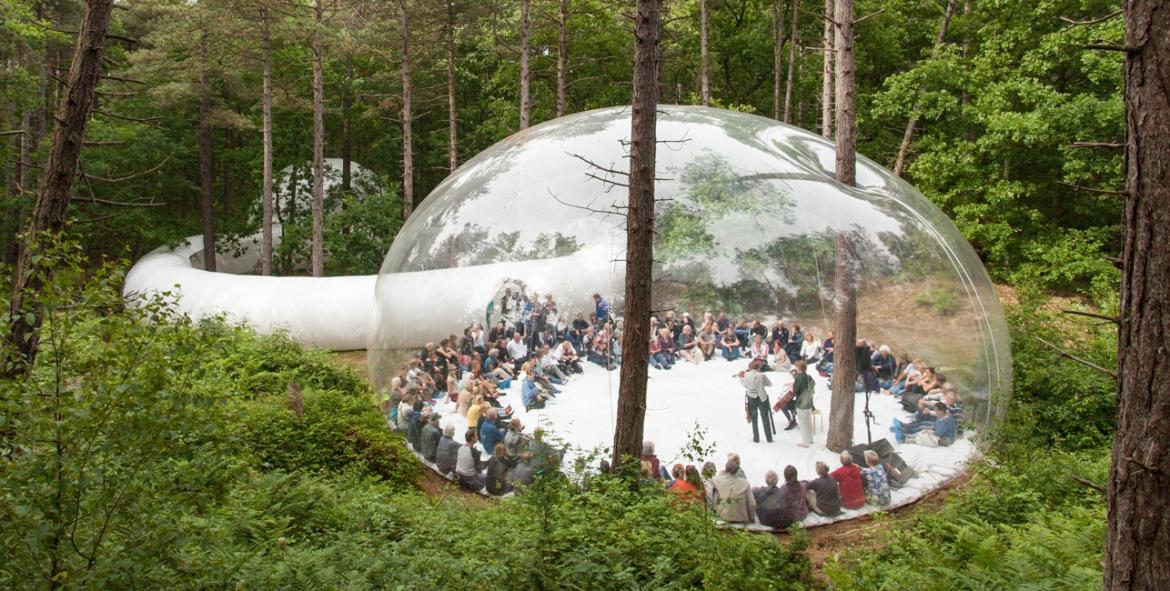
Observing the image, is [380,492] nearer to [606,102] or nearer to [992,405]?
[992,405]

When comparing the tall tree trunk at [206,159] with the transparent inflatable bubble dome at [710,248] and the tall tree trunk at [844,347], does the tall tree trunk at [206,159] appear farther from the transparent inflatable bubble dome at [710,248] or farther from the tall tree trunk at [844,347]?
the tall tree trunk at [844,347]

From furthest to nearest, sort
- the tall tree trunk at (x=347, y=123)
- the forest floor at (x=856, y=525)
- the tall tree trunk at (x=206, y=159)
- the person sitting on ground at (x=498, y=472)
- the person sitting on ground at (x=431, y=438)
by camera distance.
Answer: the tall tree trunk at (x=347, y=123) < the tall tree trunk at (x=206, y=159) < the person sitting on ground at (x=431, y=438) < the person sitting on ground at (x=498, y=472) < the forest floor at (x=856, y=525)

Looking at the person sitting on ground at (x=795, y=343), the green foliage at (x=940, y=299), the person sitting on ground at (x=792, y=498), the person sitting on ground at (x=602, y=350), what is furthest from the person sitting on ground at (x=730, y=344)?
the green foliage at (x=940, y=299)

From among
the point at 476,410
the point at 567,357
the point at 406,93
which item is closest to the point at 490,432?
the point at 476,410

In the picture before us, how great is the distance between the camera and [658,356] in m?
9.02

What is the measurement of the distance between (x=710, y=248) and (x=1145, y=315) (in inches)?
211

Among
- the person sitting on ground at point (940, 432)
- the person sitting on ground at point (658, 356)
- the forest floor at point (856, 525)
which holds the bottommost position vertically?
the forest floor at point (856, 525)

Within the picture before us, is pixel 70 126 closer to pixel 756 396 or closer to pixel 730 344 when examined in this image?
pixel 730 344

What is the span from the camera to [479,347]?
9609mm

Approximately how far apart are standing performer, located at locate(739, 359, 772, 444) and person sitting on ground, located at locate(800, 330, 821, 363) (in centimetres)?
50

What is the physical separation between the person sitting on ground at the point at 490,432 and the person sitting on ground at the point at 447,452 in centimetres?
49

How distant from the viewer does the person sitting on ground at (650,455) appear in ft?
28.1

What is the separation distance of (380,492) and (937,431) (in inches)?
251

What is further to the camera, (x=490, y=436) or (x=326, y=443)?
(x=326, y=443)
